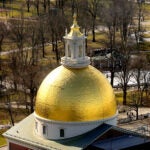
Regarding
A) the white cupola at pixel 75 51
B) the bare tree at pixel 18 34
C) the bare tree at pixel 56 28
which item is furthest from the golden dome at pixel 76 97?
the bare tree at pixel 56 28

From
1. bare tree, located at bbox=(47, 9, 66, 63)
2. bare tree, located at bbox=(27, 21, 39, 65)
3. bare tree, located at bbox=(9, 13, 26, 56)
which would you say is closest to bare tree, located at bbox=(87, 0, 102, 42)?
bare tree, located at bbox=(47, 9, 66, 63)

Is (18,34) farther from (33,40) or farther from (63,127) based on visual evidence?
(63,127)

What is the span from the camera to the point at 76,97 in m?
37.7

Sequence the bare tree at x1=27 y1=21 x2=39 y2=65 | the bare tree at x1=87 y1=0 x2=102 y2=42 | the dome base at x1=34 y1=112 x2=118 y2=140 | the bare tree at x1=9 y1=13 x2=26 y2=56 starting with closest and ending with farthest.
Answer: the dome base at x1=34 y1=112 x2=118 y2=140 < the bare tree at x1=27 y1=21 x2=39 y2=65 < the bare tree at x1=9 y1=13 x2=26 y2=56 < the bare tree at x1=87 y1=0 x2=102 y2=42

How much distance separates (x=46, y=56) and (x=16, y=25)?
10.4 m

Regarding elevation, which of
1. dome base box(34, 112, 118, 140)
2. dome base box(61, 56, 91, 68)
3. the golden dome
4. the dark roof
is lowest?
the dark roof

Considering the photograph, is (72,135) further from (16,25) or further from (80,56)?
(16,25)

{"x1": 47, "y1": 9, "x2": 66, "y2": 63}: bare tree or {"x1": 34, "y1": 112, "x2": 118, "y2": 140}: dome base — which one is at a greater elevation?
{"x1": 47, "y1": 9, "x2": 66, "y2": 63}: bare tree

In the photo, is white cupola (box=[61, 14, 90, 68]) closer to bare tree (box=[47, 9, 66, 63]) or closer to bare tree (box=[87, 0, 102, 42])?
bare tree (box=[47, 9, 66, 63])

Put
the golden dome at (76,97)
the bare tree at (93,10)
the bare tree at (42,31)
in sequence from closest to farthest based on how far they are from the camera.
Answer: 1. the golden dome at (76,97)
2. the bare tree at (42,31)
3. the bare tree at (93,10)

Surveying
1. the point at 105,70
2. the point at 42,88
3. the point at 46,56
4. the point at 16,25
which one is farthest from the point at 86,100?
the point at 16,25

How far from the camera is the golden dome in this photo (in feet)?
124

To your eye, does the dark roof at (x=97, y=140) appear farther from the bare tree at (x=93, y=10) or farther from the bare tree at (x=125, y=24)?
the bare tree at (x=93, y=10)

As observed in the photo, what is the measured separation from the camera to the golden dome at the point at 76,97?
124ft
